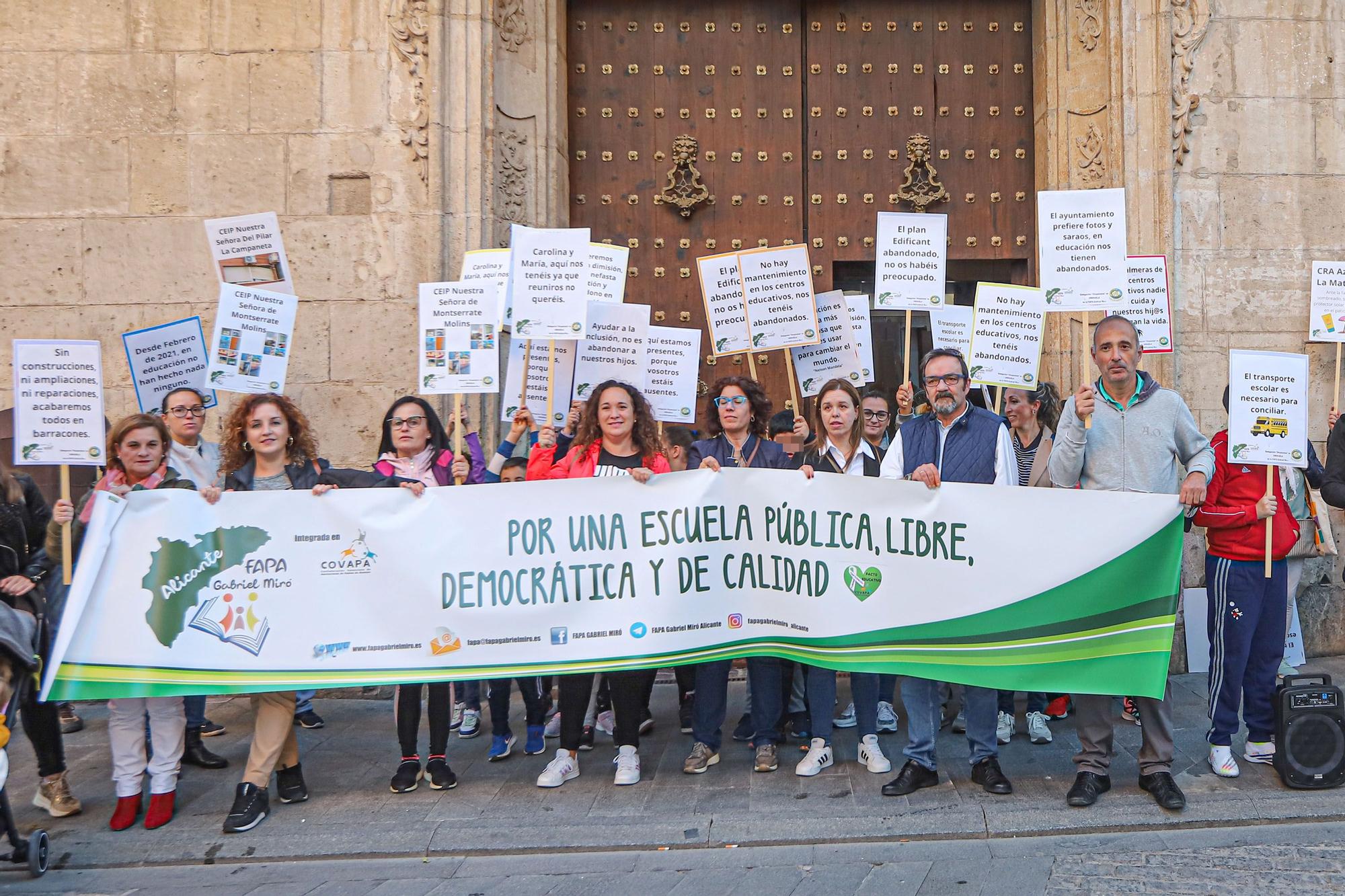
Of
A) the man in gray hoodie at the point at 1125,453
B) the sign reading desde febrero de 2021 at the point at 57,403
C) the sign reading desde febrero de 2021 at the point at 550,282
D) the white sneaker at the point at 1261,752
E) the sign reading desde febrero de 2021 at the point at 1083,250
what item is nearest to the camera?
the man in gray hoodie at the point at 1125,453

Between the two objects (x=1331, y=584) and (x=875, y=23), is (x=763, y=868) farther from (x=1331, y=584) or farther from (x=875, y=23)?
(x=875, y=23)

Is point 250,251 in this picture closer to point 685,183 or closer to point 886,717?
point 685,183

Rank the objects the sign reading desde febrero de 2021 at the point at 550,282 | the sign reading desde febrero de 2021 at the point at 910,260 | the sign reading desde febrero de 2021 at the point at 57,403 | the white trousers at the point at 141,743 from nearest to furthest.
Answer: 1. the white trousers at the point at 141,743
2. the sign reading desde febrero de 2021 at the point at 57,403
3. the sign reading desde febrero de 2021 at the point at 550,282
4. the sign reading desde febrero de 2021 at the point at 910,260

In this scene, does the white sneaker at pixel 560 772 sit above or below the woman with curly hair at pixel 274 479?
below

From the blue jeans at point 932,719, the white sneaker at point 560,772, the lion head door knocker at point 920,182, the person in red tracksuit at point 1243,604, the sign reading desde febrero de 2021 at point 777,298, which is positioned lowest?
the white sneaker at point 560,772

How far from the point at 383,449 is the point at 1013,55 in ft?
20.1

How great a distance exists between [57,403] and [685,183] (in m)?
5.05

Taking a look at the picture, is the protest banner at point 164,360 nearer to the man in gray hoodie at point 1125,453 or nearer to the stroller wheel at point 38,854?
the stroller wheel at point 38,854

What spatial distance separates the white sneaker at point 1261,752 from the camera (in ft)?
19.3

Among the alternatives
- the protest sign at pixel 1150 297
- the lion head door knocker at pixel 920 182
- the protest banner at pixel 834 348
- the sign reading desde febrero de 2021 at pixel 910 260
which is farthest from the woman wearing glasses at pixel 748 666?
the lion head door knocker at pixel 920 182

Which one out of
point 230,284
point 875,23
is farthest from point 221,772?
point 875,23

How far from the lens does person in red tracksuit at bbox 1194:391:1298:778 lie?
579 centimetres

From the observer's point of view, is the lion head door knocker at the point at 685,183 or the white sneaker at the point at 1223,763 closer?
the white sneaker at the point at 1223,763

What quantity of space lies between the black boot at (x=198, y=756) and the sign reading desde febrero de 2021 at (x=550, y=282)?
9.21 feet
